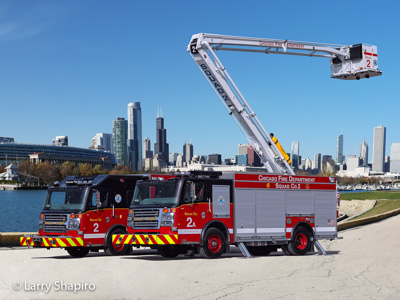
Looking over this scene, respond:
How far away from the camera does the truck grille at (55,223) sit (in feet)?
59.7

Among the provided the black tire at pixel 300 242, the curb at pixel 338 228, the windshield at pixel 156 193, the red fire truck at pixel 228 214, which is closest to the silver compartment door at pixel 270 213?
the red fire truck at pixel 228 214

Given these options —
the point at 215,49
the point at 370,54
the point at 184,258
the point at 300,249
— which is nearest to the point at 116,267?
the point at 184,258

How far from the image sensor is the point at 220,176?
18.4 meters

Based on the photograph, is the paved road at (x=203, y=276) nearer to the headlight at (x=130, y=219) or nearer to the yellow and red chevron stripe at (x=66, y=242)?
the yellow and red chevron stripe at (x=66, y=242)

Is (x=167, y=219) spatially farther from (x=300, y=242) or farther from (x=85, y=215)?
(x=300, y=242)

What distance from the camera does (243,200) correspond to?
1850 cm

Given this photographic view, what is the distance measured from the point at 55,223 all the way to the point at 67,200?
2.86 ft

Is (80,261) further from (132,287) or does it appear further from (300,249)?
(300,249)

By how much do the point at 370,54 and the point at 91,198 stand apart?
12.7 m

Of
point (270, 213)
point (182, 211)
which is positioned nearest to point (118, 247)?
point (182, 211)

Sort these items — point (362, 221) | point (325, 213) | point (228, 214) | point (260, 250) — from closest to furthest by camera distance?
1. point (228, 214)
2. point (260, 250)
3. point (325, 213)
4. point (362, 221)

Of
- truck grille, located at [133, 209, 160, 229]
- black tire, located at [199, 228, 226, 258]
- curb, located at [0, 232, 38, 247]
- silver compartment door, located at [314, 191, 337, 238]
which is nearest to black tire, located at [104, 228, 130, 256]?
truck grille, located at [133, 209, 160, 229]

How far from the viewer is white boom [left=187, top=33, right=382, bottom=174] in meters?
21.7

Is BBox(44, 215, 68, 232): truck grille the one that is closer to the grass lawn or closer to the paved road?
the paved road
